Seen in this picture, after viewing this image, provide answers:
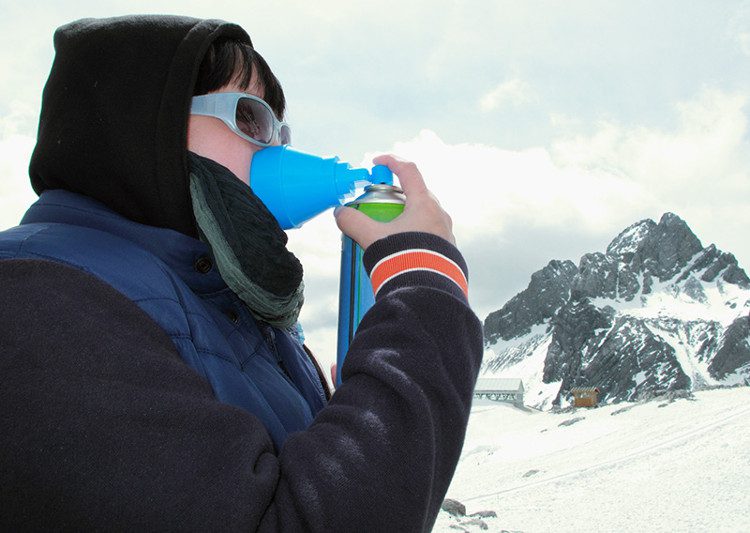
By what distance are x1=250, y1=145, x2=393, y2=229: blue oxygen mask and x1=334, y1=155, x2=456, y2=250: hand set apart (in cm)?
7

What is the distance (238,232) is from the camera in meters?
1.63

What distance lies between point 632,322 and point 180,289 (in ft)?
509

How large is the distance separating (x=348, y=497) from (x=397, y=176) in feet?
2.79

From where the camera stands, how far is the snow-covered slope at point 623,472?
1075 centimetres

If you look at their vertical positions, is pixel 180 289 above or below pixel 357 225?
below

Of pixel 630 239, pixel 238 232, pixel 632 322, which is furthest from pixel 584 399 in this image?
pixel 630 239

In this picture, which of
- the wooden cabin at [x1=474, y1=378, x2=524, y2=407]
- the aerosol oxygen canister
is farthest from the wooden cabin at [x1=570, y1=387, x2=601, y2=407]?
the aerosol oxygen canister

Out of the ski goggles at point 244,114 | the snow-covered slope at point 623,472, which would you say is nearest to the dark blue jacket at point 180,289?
the ski goggles at point 244,114

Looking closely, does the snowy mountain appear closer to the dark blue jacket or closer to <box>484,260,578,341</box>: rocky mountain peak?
<box>484,260,578,341</box>: rocky mountain peak

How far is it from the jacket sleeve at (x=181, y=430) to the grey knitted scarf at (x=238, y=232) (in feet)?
1.13

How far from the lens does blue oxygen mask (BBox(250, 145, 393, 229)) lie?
69.0 inches

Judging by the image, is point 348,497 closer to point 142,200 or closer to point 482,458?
point 142,200

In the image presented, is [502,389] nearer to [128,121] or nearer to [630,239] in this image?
[128,121]

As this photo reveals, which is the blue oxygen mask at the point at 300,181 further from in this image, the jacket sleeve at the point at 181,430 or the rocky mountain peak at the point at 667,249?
the rocky mountain peak at the point at 667,249
